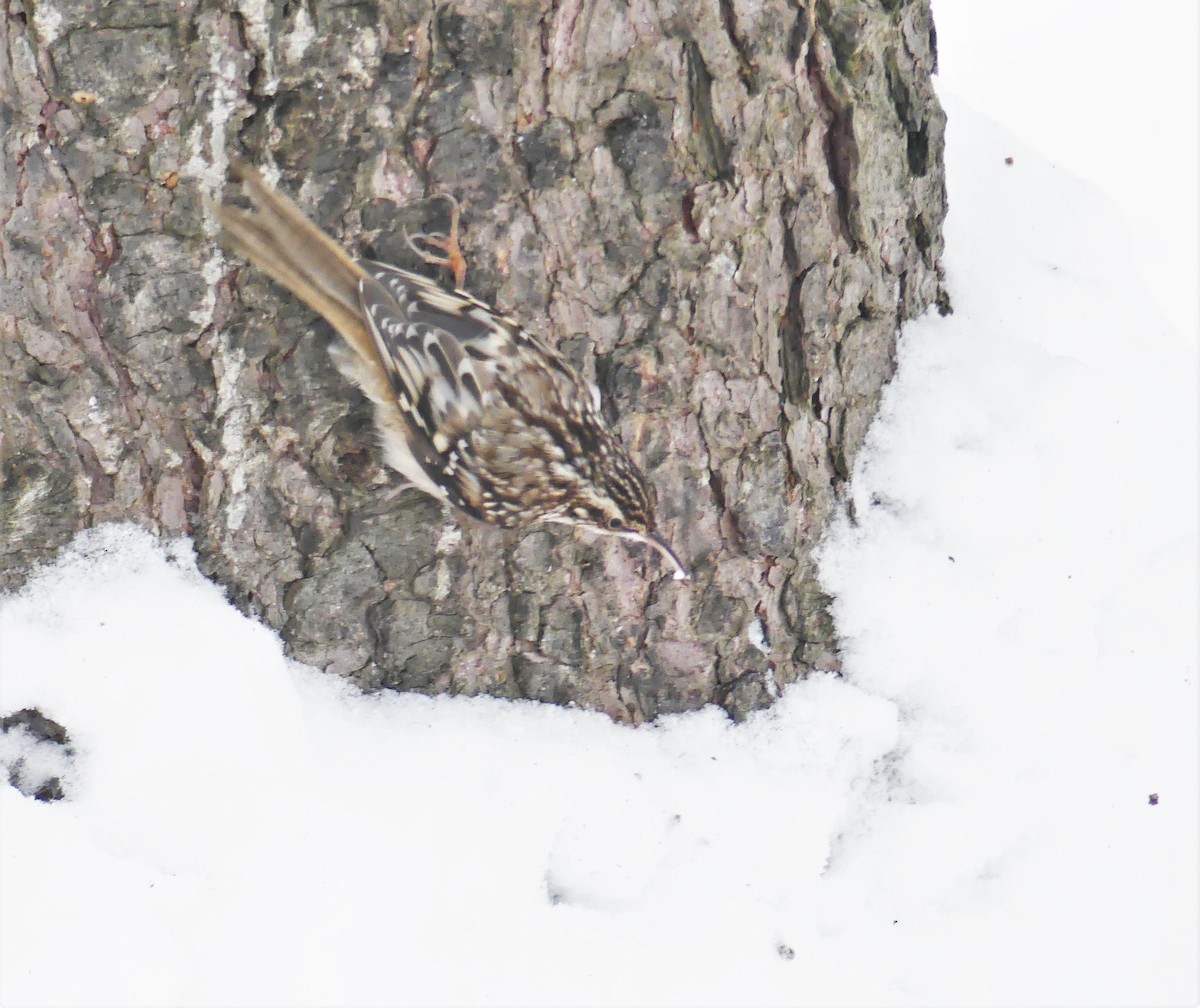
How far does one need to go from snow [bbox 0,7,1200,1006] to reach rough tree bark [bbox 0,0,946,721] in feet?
0.37

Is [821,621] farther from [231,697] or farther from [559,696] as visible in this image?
[231,697]

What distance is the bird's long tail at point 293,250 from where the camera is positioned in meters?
1.75

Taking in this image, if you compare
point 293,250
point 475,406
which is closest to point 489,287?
point 475,406

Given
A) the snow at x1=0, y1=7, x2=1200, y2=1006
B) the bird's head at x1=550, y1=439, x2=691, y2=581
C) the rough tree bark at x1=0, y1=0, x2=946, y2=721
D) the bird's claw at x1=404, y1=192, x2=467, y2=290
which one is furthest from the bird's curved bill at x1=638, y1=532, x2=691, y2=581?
the bird's claw at x1=404, y1=192, x2=467, y2=290

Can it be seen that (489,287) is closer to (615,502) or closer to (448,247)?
(448,247)

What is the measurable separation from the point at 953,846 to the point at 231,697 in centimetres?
137

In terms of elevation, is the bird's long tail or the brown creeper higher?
the bird's long tail

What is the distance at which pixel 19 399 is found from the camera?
72.3 inches

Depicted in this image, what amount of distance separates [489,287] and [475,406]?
22 centimetres

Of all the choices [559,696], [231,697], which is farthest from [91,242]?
[559,696]

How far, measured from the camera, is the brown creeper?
6.05ft

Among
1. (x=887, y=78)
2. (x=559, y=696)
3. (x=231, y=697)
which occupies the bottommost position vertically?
(x=559, y=696)

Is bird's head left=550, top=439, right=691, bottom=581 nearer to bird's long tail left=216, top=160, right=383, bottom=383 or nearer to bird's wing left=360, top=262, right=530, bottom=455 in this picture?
bird's wing left=360, top=262, right=530, bottom=455

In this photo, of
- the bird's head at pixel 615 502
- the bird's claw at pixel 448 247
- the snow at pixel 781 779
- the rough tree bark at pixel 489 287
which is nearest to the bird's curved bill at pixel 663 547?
the bird's head at pixel 615 502
